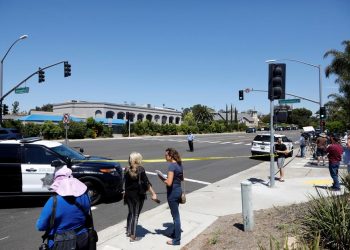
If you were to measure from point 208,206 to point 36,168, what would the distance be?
4.41m

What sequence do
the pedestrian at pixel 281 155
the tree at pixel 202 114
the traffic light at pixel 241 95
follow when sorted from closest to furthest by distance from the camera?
the pedestrian at pixel 281 155 < the traffic light at pixel 241 95 < the tree at pixel 202 114

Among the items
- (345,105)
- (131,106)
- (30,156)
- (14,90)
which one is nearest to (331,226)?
(30,156)

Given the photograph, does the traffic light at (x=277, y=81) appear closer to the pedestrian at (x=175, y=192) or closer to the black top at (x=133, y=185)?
the pedestrian at (x=175, y=192)

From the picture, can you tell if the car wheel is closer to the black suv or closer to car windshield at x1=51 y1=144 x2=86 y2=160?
the black suv

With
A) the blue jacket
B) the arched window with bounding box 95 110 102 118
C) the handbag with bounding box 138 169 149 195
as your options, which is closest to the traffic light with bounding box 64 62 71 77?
the handbag with bounding box 138 169 149 195

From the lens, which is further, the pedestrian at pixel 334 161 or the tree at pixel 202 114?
the tree at pixel 202 114

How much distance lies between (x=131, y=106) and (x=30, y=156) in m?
85.5

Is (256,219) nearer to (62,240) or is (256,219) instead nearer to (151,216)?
(151,216)

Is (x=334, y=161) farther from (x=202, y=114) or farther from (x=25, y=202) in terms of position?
(x=202, y=114)

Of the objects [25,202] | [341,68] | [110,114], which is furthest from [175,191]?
[110,114]

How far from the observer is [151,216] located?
8.34 metres

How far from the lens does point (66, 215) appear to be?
368 cm

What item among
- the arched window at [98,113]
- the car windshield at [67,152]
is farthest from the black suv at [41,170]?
the arched window at [98,113]

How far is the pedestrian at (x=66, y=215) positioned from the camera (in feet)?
11.9
